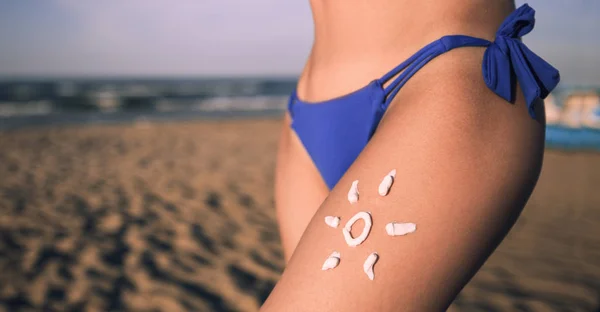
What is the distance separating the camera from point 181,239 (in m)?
4.74

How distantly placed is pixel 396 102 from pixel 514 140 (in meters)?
0.22

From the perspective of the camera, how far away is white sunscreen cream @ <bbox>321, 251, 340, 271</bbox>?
0.77m

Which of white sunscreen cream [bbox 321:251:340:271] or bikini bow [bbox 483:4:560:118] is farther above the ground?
bikini bow [bbox 483:4:560:118]

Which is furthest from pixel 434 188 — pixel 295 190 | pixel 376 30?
pixel 295 190

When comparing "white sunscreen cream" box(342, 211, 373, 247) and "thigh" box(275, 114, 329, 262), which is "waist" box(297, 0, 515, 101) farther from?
"white sunscreen cream" box(342, 211, 373, 247)

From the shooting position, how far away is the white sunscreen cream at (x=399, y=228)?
751 millimetres

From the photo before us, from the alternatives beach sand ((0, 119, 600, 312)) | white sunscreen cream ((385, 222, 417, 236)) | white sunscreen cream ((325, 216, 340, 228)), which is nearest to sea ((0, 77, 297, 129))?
beach sand ((0, 119, 600, 312))

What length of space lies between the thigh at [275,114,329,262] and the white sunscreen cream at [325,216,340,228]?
444 mm

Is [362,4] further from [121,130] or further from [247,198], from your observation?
[121,130]

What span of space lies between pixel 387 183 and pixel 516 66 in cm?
35

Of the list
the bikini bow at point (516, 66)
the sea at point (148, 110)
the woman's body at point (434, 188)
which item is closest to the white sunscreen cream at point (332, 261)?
the woman's body at point (434, 188)

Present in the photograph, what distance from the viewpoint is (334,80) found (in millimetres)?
1204

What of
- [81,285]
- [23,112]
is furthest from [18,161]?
[23,112]

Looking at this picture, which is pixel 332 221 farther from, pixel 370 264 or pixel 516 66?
pixel 516 66
